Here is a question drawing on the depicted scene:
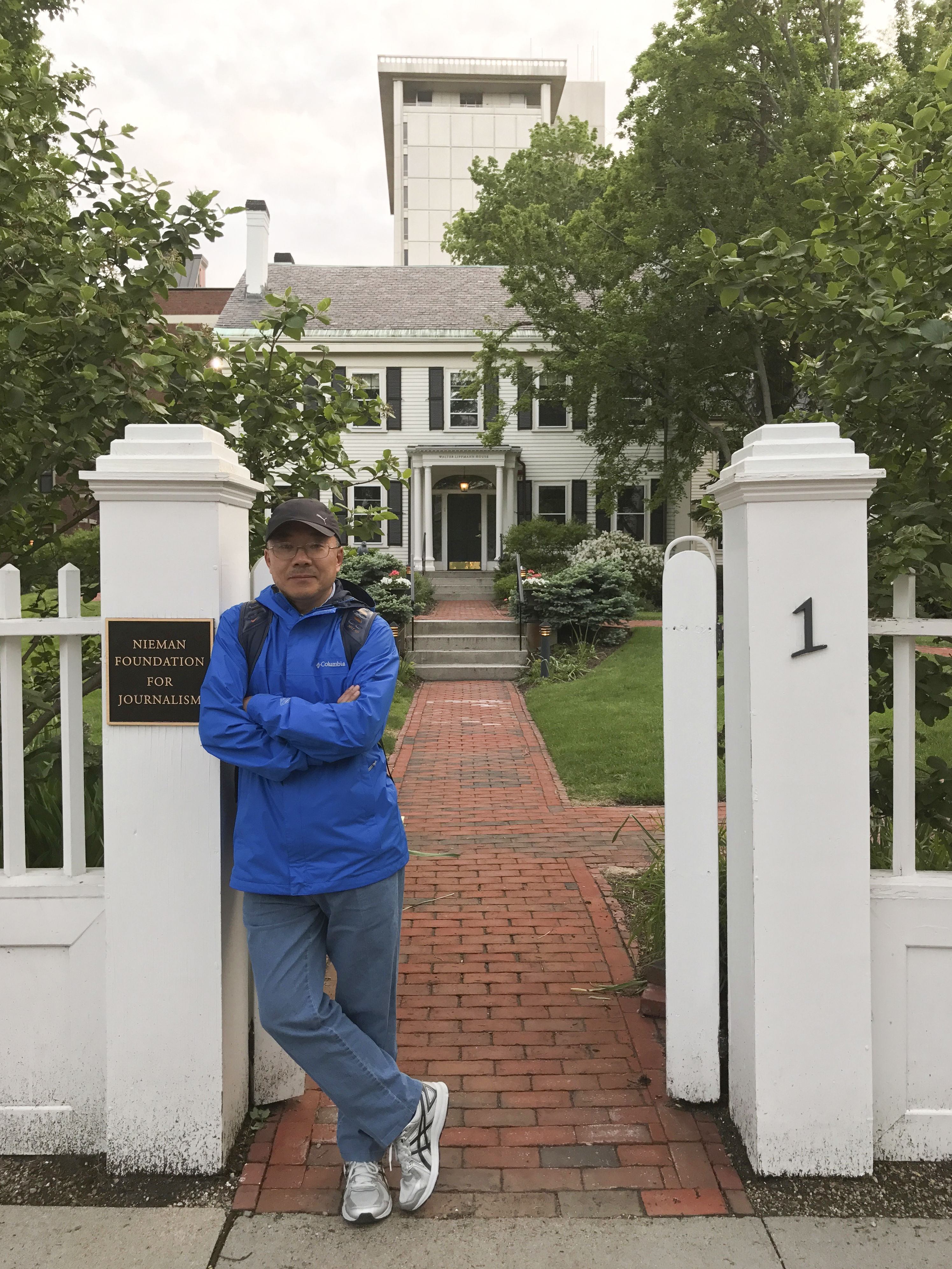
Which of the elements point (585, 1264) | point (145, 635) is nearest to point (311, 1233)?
point (585, 1264)

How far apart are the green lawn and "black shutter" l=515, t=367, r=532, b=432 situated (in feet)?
31.9

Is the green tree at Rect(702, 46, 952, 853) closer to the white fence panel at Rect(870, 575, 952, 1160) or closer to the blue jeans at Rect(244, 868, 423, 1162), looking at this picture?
the white fence panel at Rect(870, 575, 952, 1160)

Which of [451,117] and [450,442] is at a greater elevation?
[451,117]

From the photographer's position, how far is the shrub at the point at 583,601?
50.4 ft

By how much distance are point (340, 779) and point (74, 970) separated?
43.6 inches

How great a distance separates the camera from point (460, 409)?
27.0 meters

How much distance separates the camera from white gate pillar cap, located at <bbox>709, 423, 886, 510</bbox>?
2.64m

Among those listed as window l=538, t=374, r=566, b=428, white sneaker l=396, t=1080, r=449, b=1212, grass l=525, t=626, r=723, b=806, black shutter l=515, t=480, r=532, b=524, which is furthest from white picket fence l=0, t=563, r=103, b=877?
black shutter l=515, t=480, r=532, b=524

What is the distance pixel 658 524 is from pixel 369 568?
36.7 feet

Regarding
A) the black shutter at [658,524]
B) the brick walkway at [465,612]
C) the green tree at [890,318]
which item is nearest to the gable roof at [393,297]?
the black shutter at [658,524]

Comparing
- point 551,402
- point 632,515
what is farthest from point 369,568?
point 632,515

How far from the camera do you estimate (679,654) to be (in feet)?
9.91

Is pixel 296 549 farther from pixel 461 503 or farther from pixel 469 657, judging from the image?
pixel 461 503

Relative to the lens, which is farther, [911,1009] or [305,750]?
[911,1009]
